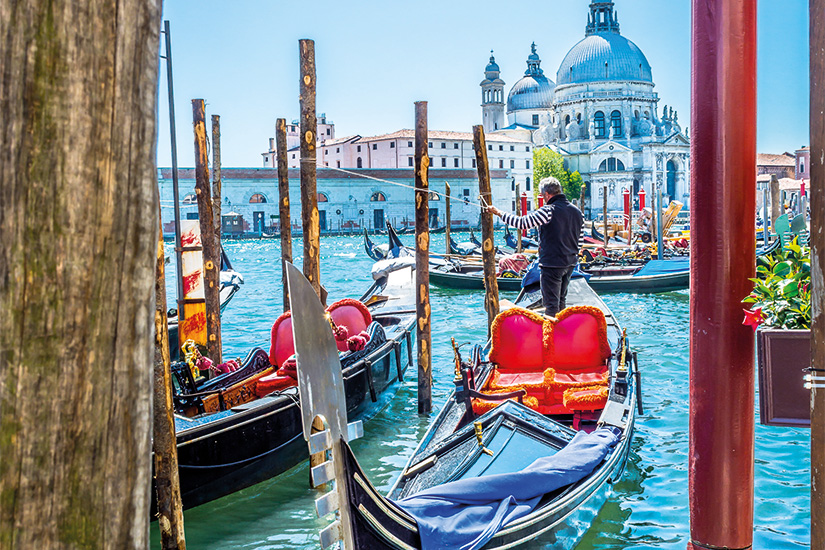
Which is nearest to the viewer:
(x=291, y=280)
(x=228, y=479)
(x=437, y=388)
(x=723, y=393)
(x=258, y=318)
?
(x=291, y=280)

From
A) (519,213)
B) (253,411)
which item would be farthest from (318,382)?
(519,213)

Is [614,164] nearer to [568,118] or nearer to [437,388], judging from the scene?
[568,118]

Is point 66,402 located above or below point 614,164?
below

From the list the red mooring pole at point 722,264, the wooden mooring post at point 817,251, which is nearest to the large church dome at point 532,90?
the red mooring pole at point 722,264

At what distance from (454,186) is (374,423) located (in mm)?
27449

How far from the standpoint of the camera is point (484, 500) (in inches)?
77.4

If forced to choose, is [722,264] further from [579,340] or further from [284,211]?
[284,211]

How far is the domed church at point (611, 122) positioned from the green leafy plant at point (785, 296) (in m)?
34.1

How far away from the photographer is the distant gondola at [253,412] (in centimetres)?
299

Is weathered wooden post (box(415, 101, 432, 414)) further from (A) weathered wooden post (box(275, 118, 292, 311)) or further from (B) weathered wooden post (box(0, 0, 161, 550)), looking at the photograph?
(B) weathered wooden post (box(0, 0, 161, 550))

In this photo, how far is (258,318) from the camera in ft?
30.3

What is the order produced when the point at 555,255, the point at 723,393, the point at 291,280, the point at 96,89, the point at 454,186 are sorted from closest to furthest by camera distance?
the point at 96,89 → the point at 291,280 → the point at 723,393 → the point at 555,255 → the point at 454,186

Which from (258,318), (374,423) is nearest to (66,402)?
(374,423)

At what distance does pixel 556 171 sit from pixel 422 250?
31496 millimetres
